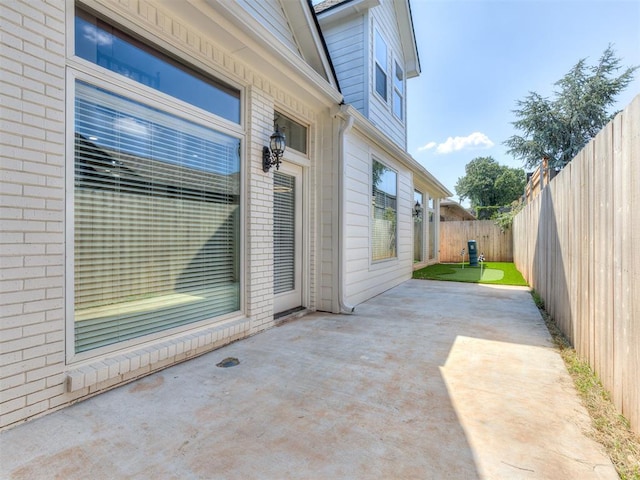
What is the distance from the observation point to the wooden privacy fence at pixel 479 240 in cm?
1368

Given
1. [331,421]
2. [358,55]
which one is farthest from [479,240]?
[331,421]

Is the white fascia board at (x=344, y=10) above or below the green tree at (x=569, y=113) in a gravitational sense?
below

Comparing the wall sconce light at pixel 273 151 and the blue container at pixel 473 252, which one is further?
the blue container at pixel 473 252

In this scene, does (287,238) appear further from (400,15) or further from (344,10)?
(400,15)

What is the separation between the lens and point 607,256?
2.22 metres

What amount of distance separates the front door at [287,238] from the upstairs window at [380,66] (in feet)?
11.7

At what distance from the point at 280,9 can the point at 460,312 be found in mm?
5088

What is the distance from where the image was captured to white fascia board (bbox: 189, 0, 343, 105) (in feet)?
9.01

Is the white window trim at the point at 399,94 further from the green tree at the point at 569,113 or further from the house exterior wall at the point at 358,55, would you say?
the green tree at the point at 569,113

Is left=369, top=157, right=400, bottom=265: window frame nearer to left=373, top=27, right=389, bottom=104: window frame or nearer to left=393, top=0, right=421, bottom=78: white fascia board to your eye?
left=373, top=27, right=389, bottom=104: window frame

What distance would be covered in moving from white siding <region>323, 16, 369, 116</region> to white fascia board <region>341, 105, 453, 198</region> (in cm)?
64

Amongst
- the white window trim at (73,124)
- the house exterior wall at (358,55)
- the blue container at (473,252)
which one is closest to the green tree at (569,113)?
the blue container at (473,252)

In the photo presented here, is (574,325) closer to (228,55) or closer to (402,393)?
(402,393)

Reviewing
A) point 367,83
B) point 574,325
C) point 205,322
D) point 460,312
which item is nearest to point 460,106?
point 367,83
